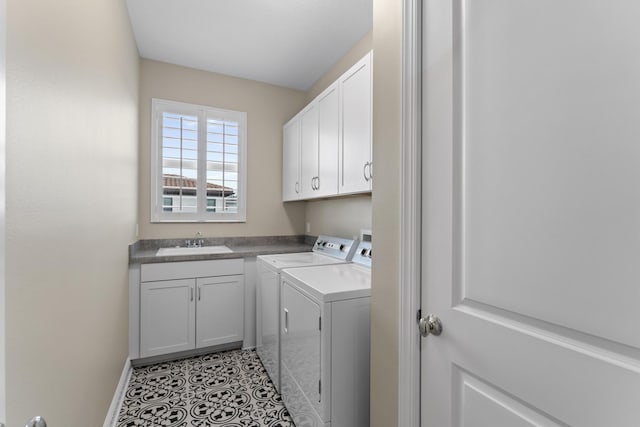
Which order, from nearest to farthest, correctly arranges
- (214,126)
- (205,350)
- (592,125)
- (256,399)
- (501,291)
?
(592,125) < (501,291) < (256,399) < (205,350) < (214,126)

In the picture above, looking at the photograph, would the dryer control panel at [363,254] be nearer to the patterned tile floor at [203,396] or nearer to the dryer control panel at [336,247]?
the dryer control panel at [336,247]

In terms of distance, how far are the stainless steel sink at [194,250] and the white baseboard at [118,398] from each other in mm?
877

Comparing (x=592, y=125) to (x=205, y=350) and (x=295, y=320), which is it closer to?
(x=295, y=320)

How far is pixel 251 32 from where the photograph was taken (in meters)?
2.39

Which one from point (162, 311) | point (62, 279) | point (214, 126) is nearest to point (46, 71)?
point (62, 279)

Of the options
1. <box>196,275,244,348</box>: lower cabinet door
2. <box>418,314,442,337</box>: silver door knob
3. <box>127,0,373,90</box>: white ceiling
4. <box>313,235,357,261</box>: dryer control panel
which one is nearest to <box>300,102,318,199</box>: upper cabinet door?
<box>313,235,357,261</box>: dryer control panel

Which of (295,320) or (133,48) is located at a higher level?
(133,48)

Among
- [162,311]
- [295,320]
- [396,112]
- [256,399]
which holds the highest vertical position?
[396,112]

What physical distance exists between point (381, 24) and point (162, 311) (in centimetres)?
257

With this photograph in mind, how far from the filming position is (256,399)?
199cm

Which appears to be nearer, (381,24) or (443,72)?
(443,72)

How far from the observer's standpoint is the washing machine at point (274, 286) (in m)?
2.04

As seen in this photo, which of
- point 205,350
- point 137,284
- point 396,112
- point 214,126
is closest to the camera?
point 396,112

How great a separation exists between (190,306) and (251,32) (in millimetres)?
2362
